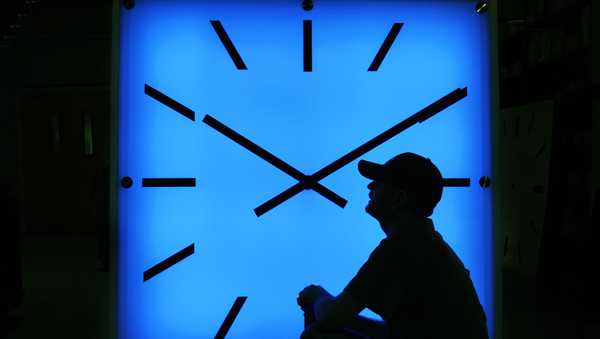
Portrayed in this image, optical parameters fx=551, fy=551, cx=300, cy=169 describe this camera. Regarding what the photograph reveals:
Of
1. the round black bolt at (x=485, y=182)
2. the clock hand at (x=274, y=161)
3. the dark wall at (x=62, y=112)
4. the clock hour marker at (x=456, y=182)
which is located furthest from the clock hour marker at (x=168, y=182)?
the dark wall at (x=62, y=112)

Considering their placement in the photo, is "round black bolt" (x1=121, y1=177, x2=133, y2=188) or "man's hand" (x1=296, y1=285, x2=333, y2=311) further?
"round black bolt" (x1=121, y1=177, x2=133, y2=188)

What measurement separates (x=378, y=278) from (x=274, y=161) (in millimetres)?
967

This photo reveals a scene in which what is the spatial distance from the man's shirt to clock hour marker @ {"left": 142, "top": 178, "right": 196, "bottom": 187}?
3.44 feet

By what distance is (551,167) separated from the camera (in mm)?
5551

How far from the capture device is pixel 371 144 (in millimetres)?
2496

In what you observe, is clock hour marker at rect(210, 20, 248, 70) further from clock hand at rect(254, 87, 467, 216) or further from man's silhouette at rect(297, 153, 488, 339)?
man's silhouette at rect(297, 153, 488, 339)

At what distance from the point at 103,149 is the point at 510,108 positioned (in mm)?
6570

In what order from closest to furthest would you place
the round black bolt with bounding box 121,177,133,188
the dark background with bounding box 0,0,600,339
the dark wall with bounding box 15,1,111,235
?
the round black bolt with bounding box 121,177,133,188 < the dark background with bounding box 0,0,600,339 < the dark wall with bounding box 15,1,111,235

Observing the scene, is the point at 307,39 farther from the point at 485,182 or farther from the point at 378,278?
the point at 378,278

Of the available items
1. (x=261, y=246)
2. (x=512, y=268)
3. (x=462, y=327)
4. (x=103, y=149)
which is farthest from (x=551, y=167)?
(x=103, y=149)

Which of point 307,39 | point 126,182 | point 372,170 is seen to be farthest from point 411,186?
point 126,182

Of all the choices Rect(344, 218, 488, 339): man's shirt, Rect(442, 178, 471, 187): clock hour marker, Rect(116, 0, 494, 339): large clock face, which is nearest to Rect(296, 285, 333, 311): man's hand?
Rect(344, 218, 488, 339): man's shirt

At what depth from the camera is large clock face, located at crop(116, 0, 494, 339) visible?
2482mm

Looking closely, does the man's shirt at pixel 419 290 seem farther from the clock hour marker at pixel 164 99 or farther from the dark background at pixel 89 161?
the dark background at pixel 89 161
